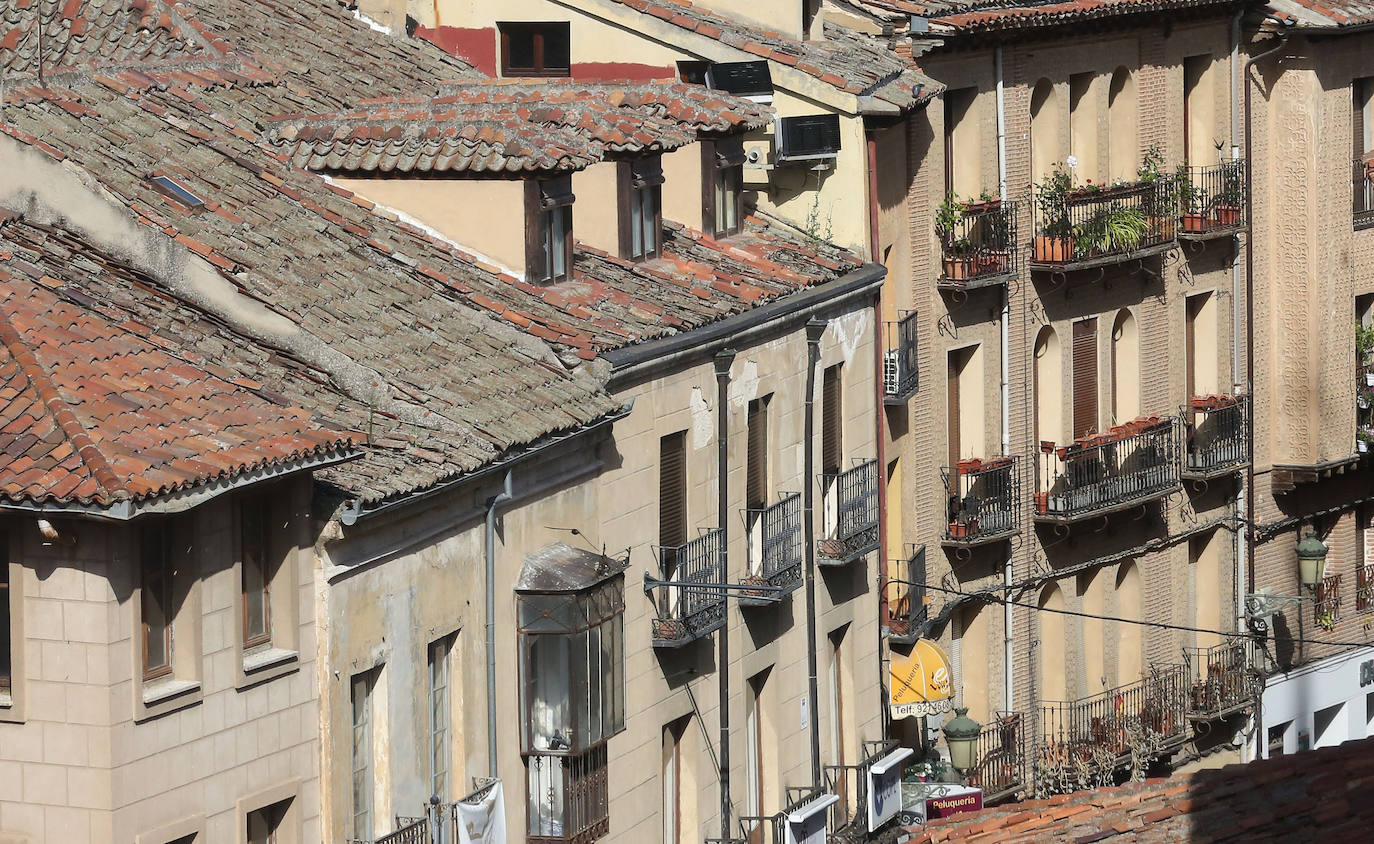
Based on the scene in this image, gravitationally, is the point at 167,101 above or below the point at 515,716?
above

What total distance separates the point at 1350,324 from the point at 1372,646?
6048 mm

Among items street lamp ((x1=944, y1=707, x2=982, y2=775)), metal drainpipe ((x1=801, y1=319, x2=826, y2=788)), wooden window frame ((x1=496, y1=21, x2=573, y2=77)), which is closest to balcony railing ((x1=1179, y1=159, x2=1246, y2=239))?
street lamp ((x1=944, y1=707, x2=982, y2=775))

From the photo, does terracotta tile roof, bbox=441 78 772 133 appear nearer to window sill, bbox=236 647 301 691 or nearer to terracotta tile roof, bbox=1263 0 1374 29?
window sill, bbox=236 647 301 691

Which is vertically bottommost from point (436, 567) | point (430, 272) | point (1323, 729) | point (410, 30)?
point (1323, 729)

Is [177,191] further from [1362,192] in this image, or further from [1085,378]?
[1362,192]

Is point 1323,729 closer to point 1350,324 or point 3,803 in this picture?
point 1350,324

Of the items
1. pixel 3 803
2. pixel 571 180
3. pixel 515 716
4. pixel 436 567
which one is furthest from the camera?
pixel 571 180

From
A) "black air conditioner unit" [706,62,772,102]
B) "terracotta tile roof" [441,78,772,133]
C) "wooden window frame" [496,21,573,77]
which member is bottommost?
"terracotta tile roof" [441,78,772,133]

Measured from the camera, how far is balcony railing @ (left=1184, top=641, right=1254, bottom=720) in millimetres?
52219

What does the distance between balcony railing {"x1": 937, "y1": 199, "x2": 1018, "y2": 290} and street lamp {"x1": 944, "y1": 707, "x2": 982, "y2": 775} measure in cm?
613

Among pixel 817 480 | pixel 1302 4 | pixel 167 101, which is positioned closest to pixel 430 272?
pixel 167 101

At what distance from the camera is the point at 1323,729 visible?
56.2 meters

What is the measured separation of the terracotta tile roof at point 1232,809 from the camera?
24.8 meters

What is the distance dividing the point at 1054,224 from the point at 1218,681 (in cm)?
924
